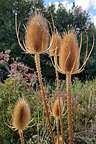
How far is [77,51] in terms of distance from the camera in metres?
0.76

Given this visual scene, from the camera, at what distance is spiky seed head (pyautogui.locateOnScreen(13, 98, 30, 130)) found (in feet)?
2.93

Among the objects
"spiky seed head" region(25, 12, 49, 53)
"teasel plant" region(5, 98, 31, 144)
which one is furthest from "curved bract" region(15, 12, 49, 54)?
"teasel plant" region(5, 98, 31, 144)

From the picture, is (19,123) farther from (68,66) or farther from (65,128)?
(65,128)

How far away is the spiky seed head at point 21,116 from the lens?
0.89 m

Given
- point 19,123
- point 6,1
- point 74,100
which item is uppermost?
point 6,1

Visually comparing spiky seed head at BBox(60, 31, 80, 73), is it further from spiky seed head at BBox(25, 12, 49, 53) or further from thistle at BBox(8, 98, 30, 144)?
thistle at BBox(8, 98, 30, 144)

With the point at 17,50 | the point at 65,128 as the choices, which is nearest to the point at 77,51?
the point at 65,128

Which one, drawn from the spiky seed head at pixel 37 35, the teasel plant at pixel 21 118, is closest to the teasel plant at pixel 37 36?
the spiky seed head at pixel 37 35

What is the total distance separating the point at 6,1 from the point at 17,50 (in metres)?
3.99

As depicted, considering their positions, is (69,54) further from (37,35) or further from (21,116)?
(21,116)

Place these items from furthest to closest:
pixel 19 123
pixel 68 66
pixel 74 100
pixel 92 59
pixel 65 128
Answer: pixel 92 59, pixel 74 100, pixel 65 128, pixel 19 123, pixel 68 66

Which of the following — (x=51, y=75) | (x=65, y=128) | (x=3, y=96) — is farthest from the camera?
(x=51, y=75)

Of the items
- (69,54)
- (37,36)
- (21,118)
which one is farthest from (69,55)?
(21,118)

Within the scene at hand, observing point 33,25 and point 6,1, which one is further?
point 6,1
